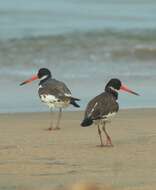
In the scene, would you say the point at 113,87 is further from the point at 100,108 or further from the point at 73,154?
the point at 73,154

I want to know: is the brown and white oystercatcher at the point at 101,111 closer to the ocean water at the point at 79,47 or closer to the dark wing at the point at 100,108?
the dark wing at the point at 100,108

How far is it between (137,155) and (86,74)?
6929 mm

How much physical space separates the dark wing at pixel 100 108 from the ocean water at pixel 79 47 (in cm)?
301

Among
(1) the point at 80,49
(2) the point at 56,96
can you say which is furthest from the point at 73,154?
(1) the point at 80,49

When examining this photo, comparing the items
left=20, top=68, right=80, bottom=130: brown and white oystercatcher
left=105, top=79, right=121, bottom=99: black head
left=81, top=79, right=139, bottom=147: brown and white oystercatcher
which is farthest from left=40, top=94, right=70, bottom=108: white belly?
left=81, top=79, right=139, bottom=147: brown and white oystercatcher

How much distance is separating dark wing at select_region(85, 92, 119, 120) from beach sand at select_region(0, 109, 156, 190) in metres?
0.36

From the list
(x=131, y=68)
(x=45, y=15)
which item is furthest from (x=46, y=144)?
(x=45, y=15)

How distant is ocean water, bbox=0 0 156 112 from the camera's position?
14.4 m

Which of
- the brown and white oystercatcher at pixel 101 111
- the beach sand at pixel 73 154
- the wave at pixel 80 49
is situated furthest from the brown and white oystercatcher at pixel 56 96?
the wave at pixel 80 49

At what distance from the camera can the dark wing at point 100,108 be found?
32.3 feet

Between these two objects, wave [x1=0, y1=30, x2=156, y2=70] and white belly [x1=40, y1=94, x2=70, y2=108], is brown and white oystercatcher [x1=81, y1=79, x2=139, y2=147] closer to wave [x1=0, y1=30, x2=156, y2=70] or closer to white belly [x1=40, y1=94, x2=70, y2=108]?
white belly [x1=40, y1=94, x2=70, y2=108]

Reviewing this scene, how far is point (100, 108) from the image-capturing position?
32.4 ft

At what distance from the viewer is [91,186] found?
5.43 metres

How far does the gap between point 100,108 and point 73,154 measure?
0.85 metres
